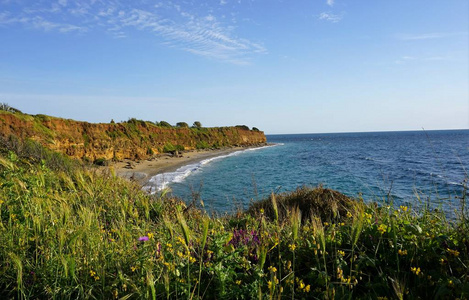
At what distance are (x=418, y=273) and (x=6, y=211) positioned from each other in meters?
5.07

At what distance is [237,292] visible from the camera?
2223mm

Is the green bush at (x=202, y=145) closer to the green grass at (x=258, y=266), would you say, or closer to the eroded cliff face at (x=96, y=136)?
the eroded cliff face at (x=96, y=136)

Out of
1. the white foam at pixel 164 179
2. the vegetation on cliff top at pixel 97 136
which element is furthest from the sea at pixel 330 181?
the vegetation on cliff top at pixel 97 136

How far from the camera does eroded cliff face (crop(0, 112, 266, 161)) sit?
76.2 feet

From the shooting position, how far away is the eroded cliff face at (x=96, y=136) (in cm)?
2322

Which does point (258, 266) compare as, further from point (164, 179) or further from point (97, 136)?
point (97, 136)

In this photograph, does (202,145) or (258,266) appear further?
(202,145)

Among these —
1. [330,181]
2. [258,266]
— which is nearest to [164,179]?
[330,181]

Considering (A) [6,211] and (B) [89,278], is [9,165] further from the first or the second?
(B) [89,278]

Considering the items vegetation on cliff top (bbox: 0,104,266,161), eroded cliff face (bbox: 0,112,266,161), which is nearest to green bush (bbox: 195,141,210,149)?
vegetation on cliff top (bbox: 0,104,266,161)

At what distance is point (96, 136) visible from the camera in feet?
103

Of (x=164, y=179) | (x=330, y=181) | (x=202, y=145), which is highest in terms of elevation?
(x=202, y=145)

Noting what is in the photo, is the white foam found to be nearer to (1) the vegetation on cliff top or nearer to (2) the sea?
(2) the sea

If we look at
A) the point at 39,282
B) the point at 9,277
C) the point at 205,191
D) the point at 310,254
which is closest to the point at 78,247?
the point at 39,282
